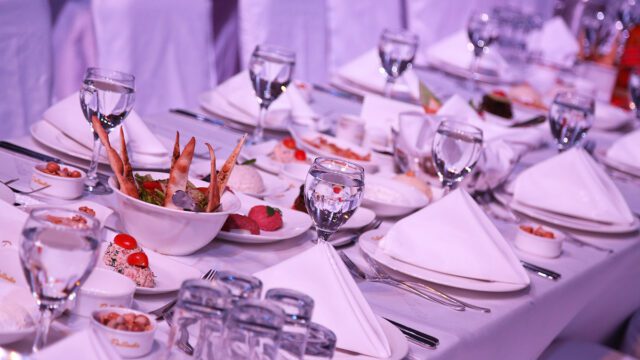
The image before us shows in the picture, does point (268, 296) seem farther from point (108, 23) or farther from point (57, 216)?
point (108, 23)

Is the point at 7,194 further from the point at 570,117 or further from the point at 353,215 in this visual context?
the point at 570,117

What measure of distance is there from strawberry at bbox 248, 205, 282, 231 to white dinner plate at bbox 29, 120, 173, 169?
0.29 meters

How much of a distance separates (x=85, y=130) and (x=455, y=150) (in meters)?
0.71

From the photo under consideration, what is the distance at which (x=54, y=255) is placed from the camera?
882 millimetres

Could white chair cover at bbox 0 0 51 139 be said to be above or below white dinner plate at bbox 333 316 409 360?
above

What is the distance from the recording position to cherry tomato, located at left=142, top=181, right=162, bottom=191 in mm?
1402

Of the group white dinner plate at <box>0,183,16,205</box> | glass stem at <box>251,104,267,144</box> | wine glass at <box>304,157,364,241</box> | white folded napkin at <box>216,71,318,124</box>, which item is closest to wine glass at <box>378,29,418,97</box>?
white folded napkin at <box>216,71,318,124</box>

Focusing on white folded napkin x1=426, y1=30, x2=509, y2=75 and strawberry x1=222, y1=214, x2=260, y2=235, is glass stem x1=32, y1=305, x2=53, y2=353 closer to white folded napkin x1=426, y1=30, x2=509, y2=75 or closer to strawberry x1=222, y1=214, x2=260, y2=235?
strawberry x1=222, y1=214, x2=260, y2=235

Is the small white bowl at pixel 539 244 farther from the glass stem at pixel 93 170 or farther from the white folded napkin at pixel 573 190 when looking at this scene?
the glass stem at pixel 93 170

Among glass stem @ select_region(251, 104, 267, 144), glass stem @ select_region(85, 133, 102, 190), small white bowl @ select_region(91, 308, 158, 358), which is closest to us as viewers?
small white bowl @ select_region(91, 308, 158, 358)

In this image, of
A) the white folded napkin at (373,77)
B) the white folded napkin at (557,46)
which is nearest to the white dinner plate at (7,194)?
the white folded napkin at (373,77)

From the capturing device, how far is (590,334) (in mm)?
2162

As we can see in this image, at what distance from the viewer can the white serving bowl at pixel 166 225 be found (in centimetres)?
133

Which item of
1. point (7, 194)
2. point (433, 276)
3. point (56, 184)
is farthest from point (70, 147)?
point (433, 276)
